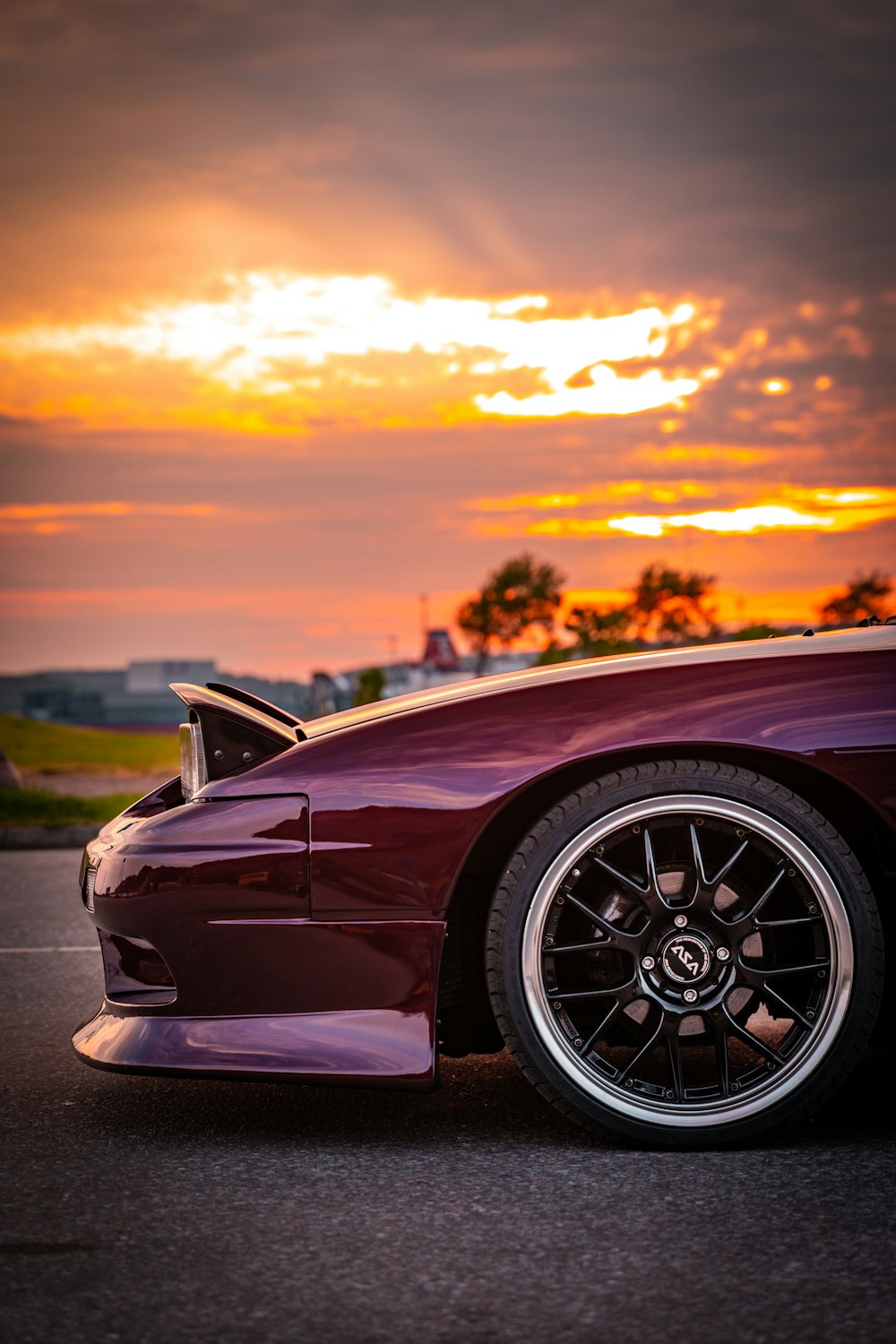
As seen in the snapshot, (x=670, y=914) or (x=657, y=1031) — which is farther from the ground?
(x=670, y=914)

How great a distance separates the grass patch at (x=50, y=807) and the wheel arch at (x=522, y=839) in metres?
7.90

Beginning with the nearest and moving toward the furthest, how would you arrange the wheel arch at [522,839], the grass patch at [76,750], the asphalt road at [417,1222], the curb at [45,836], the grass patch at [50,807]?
the asphalt road at [417,1222], the wheel arch at [522,839], the curb at [45,836], the grass patch at [50,807], the grass patch at [76,750]

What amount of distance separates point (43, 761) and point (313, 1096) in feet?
90.0

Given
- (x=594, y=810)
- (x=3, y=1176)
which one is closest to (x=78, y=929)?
(x=3, y=1176)

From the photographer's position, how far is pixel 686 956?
275cm

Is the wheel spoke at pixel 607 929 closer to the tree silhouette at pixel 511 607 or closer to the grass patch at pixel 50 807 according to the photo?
the grass patch at pixel 50 807

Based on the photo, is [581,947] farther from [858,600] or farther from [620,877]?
[858,600]

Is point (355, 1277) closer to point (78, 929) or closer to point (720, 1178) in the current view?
point (720, 1178)

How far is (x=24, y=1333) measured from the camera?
1.95m

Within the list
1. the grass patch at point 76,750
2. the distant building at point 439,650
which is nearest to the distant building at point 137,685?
the distant building at point 439,650

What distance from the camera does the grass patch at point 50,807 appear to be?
10.8 meters

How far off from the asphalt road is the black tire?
0.40 ft

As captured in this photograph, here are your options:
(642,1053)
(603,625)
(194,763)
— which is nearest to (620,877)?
(642,1053)

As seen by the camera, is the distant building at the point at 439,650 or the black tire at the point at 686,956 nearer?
the black tire at the point at 686,956
